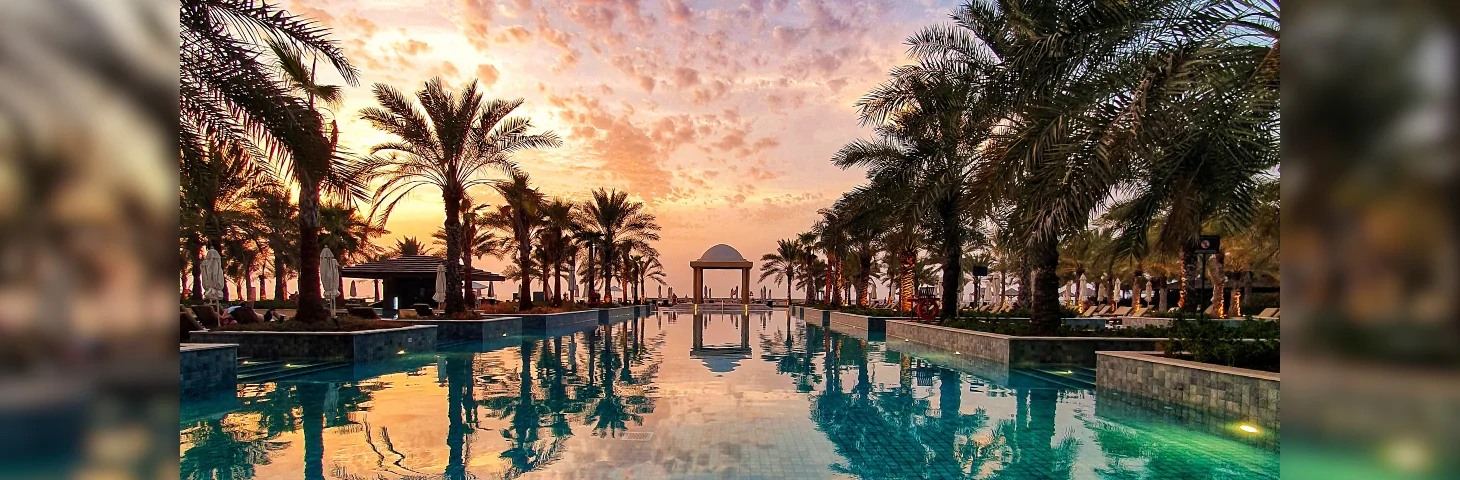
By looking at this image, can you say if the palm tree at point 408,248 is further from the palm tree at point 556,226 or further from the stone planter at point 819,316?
the stone planter at point 819,316

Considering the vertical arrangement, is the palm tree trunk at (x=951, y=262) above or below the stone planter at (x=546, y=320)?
above

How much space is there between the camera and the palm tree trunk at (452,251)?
1883 cm

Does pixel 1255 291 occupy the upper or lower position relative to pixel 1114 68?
lower

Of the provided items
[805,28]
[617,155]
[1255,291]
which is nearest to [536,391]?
[805,28]

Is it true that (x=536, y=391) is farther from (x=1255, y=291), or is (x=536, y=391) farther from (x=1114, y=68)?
(x=1255, y=291)

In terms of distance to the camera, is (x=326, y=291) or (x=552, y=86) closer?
(x=326, y=291)

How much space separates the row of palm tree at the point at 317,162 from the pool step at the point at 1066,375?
971 centimetres

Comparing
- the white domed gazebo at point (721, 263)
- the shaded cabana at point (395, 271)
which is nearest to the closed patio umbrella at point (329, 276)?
the shaded cabana at point (395, 271)

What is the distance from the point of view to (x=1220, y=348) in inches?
316

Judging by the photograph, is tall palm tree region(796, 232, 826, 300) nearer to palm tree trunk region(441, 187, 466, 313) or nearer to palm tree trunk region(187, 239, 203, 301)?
palm tree trunk region(441, 187, 466, 313)
